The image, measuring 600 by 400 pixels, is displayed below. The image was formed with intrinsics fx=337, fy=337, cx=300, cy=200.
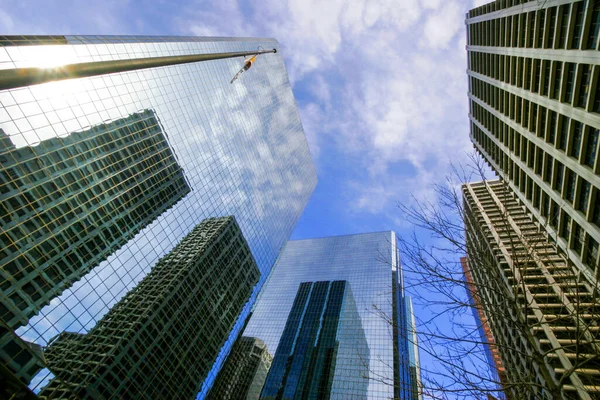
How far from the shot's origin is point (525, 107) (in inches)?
1544

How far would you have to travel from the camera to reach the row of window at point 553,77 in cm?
2552

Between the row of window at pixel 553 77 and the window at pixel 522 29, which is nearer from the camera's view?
the row of window at pixel 553 77

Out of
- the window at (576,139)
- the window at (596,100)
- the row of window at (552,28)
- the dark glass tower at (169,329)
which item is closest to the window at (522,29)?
the row of window at (552,28)

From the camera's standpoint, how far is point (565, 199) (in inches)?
1296

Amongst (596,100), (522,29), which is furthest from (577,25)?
(522,29)

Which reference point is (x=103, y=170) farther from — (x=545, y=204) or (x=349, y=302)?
(x=349, y=302)

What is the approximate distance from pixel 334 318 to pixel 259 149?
63048 mm

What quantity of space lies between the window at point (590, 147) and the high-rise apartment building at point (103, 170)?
28.5 metres

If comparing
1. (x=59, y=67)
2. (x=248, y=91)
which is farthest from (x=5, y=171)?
(x=248, y=91)

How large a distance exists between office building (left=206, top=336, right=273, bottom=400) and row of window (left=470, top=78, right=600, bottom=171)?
89.0 meters

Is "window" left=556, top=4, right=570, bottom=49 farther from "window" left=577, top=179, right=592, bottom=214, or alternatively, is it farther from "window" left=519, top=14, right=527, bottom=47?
"window" left=577, top=179, right=592, bottom=214

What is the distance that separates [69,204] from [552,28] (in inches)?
2296

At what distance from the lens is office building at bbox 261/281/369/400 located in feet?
314

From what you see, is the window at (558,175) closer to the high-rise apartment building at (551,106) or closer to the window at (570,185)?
the high-rise apartment building at (551,106)
